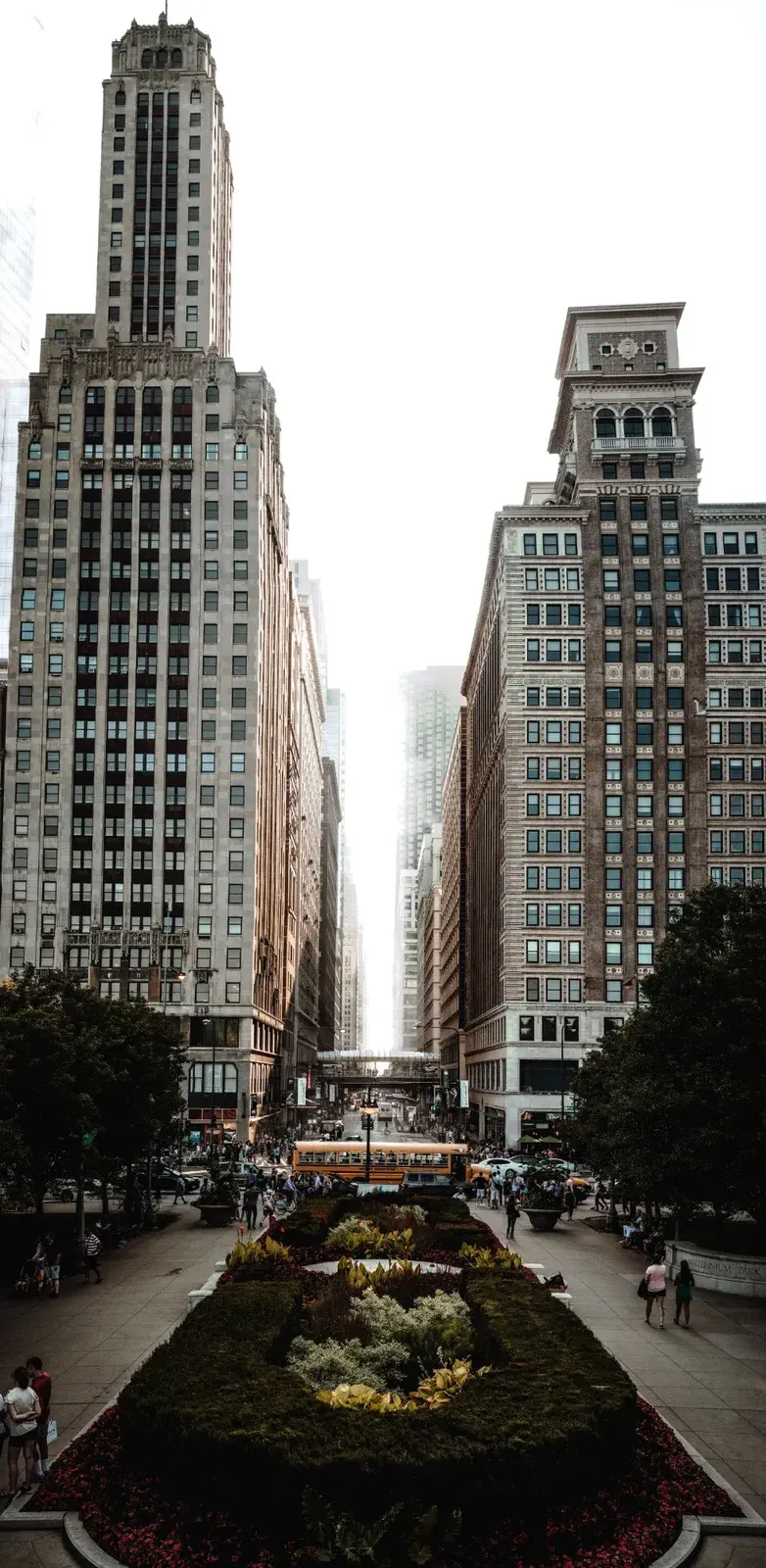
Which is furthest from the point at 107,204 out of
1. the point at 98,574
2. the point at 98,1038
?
the point at 98,1038

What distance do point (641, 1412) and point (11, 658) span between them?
96.0 m

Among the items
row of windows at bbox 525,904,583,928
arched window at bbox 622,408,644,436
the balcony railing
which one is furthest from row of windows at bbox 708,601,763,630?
row of windows at bbox 525,904,583,928

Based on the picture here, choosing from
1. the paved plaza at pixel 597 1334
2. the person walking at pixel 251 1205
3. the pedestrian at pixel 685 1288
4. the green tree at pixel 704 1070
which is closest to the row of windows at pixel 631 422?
the green tree at pixel 704 1070

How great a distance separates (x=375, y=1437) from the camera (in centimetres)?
1595

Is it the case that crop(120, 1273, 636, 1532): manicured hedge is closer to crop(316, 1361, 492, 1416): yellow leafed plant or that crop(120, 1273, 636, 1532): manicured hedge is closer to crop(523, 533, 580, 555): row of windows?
crop(316, 1361, 492, 1416): yellow leafed plant

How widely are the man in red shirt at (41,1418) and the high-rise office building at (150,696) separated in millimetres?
82825

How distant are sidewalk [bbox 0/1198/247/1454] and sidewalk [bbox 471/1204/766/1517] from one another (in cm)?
945

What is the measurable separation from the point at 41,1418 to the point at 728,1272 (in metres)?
22.5

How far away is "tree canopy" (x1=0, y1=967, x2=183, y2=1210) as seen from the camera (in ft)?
117

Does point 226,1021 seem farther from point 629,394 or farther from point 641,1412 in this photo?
point 641,1412

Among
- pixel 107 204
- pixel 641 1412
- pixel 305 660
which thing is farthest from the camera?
pixel 305 660

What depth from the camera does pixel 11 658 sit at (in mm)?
107562

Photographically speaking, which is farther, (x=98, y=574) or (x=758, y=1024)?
(x=98, y=574)

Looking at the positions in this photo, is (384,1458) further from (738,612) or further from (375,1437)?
(738,612)
